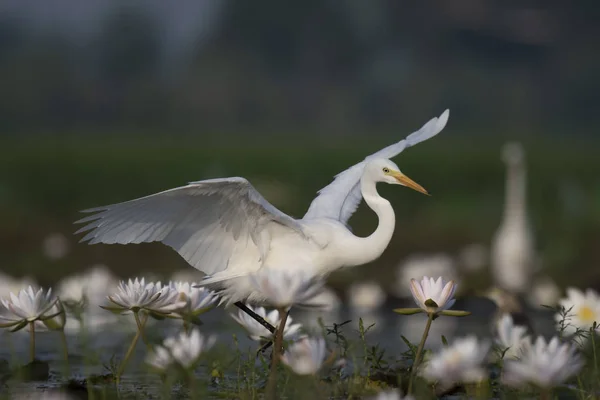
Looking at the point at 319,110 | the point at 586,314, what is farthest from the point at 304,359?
the point at 319,110

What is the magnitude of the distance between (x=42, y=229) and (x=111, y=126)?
38.2 metres

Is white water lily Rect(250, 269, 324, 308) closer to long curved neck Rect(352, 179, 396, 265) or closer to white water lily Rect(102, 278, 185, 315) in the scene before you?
white water lily Rect(102, 278, 185, 315)

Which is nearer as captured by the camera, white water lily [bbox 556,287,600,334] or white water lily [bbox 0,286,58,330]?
white water lily [bbox 0,286,58,330]

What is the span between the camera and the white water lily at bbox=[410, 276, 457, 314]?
382 centimetres

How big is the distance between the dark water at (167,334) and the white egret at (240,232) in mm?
303

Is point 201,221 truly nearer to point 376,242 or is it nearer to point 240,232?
point 240,232

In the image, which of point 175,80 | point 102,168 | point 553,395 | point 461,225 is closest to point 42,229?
point 461,225

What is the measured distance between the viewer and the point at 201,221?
5016 millimetres

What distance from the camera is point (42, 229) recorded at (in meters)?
13.4

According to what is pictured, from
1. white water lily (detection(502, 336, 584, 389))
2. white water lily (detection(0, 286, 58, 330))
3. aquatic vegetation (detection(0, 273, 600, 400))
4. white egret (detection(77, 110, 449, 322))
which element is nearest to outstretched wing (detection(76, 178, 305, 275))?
white egret (detection(77, 110, 449, 322))

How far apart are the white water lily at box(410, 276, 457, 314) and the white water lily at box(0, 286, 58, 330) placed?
3.98ft

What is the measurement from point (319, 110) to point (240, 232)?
161 ft

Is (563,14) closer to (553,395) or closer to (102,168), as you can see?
(102,168)

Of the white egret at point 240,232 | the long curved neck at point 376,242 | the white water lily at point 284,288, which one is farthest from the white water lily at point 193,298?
the long curved neck at point 376,242
